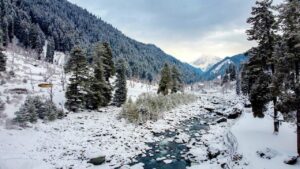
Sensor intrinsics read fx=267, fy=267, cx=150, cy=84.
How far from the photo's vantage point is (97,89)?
44875mm

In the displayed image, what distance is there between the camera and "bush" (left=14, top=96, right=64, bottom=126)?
3009 centimetres

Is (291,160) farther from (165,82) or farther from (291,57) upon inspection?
(165,82)

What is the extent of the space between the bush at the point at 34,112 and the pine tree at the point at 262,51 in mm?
24349

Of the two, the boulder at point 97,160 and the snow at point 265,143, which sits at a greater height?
the snow at point 265,143

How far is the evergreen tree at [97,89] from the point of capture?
144ft

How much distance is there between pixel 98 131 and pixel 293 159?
2124 cm

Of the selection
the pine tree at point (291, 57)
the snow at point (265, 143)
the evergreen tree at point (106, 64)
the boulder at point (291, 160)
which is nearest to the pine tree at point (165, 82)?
the evergreen tree at point (106, 64)

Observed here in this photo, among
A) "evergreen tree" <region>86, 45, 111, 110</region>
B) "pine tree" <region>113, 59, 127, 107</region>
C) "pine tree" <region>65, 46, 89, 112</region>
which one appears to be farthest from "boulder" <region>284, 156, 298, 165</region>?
"pine tree" <region>113, 59, 127, 107</region>

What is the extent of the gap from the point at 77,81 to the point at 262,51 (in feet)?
89.4

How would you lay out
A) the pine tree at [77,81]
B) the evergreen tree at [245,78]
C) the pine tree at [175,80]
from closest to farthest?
the evergreen tree at [245,78], the pine tree at [77,81], the pine tree at [175,80]

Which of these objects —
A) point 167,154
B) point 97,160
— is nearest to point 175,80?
point 167,154

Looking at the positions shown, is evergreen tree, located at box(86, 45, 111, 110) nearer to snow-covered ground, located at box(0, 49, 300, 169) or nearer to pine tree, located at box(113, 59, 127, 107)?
pine tree, located at box(113, 59, 127, 107)

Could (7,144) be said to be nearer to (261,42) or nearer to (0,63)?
(261,42)

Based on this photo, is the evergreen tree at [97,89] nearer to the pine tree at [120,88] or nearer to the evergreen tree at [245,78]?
the pine tree at [120,88]
